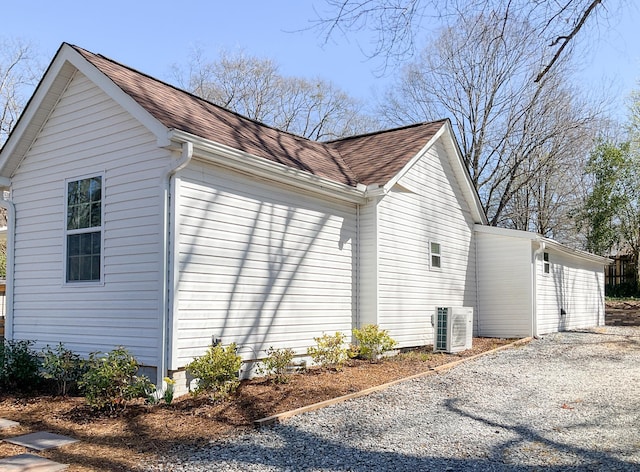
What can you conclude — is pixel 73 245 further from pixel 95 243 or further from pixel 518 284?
pixel 518 284

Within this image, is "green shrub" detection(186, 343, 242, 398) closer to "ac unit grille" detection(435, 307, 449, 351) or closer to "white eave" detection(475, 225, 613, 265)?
"ac unit grille" detection(435, 307, 449, 351)

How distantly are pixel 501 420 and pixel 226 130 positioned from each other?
6.10m

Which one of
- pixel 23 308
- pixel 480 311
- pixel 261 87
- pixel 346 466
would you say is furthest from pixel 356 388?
pixel 261 87

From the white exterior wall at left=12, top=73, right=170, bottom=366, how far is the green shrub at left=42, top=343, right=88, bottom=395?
1.18ft

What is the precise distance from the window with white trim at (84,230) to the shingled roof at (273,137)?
155cm

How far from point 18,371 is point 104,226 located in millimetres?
2465

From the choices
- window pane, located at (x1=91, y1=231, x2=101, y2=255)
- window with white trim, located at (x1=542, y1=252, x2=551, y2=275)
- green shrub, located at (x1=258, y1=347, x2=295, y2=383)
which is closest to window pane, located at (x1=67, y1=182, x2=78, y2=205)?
window pane, located at (x1=91, y1=231, x2=101, y2=255)

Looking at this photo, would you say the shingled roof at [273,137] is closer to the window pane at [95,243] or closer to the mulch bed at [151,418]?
the window pane at [95,243]

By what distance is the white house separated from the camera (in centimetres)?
766

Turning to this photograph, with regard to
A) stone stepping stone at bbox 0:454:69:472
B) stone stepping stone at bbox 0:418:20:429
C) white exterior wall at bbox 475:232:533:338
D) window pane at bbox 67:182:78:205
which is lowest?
stone stepping stone at bbox 0:454:69:472

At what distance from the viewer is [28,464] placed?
196 inches

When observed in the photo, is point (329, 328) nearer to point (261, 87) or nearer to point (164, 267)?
point (164, 267)

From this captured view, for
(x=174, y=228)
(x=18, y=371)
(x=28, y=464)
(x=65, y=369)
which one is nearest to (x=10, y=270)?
(x=18, y=371)

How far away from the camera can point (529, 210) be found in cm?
2738
